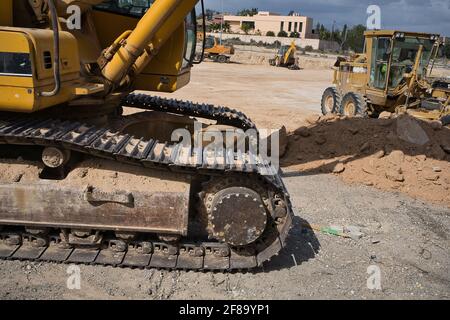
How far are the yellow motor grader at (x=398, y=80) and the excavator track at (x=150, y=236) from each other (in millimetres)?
7238

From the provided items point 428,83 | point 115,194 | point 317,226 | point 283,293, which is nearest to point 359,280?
point 283,293

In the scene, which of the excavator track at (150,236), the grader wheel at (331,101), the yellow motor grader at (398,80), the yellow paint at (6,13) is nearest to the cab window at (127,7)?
the yellow paint at (6,13)

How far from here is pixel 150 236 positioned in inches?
165

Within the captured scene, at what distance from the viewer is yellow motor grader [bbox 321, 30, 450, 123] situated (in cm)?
1053

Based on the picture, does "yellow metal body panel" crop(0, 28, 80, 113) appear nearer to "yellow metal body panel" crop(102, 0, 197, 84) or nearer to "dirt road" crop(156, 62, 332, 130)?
"yellow metal body panel" crop(102, 0, 197, 84)

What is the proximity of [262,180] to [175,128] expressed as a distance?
2.34m

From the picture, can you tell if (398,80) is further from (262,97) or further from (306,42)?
Result: (306,42)

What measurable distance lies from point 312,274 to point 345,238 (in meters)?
0.95

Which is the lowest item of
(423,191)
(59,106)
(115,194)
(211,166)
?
(423,191)

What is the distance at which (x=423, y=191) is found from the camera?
6.48 meters

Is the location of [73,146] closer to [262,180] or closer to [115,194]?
[115,194]

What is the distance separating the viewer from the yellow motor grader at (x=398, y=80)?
10531mm

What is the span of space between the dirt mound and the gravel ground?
1.18 metres

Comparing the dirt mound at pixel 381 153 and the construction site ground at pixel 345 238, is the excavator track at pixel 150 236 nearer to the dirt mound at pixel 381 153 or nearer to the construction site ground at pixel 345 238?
the construction site ground at pixel 345 238
